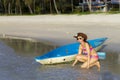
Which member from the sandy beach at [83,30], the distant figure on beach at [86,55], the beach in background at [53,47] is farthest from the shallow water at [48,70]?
the sandy beach at [83,30]

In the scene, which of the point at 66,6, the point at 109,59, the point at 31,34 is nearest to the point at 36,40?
the point at 31,34

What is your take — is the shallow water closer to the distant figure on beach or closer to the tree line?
the distant figure on beach

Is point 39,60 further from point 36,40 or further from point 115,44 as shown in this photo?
point 36,40

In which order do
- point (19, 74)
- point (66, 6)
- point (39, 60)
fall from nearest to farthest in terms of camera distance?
1. point (19, 74)
2. point (39, 60)
3. point (66, 6)

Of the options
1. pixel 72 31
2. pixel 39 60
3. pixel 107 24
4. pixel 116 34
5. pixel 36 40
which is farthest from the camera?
pixel 107 24

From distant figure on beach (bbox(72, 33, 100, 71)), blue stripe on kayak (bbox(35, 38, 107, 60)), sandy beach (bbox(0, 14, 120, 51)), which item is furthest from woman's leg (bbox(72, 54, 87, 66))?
sandy beach (bbox(0, 14, 120, 51))

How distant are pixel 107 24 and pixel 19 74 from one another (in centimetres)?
1176

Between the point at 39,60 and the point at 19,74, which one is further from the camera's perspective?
the point at 39,60

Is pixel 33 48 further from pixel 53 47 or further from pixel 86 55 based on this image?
pixel 86 55

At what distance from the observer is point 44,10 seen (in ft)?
167

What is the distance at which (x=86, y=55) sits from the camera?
10461mm

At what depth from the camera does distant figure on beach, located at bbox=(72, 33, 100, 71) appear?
33.5ft

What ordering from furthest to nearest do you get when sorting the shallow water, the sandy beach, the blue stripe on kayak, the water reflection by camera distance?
the sandy beach < the water reflection < the blue stripe on kayak < the shallow water

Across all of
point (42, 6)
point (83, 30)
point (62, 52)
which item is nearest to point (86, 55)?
point (62, 52)
